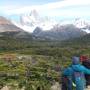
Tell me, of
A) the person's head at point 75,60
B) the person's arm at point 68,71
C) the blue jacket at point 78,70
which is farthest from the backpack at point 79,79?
the person's head at point 75,60

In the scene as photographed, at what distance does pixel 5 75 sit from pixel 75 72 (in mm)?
6461

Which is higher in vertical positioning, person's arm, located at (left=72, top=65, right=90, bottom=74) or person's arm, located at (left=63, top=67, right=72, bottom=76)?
person's arm, located at (left=72, top=65, right=90, bottom=74)

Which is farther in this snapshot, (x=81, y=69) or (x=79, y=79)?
(x=79, y=79)

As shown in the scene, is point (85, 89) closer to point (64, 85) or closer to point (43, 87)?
point (64, 85)

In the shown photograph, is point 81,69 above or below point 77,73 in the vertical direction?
above

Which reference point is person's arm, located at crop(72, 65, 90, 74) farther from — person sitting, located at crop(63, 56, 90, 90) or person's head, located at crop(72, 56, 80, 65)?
person's head, located at crop(72, 56, 80, 65)

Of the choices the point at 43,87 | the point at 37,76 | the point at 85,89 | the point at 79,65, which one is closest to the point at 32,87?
the point at 43,87

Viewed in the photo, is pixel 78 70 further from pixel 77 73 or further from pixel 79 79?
pixel 79 79

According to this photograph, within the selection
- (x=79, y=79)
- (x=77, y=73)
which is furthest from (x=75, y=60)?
(x=79, y=79)

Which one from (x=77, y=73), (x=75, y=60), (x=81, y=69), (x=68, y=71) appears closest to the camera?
(x=75, y=60)

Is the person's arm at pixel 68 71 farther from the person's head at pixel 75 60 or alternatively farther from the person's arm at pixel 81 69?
the person's head at pixel 75 60

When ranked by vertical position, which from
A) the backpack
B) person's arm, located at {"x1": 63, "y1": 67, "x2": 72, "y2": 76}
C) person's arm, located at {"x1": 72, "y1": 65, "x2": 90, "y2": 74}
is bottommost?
the backpack

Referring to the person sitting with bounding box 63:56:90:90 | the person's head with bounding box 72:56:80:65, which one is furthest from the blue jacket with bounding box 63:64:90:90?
the person's head with bounding box 72:56:80:65

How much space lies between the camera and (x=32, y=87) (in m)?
18.0
